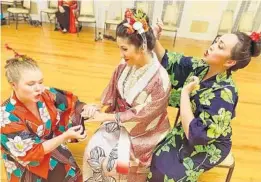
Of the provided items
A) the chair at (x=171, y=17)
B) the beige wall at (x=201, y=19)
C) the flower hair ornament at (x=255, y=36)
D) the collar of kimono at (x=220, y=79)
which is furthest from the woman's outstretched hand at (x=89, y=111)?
the beige wall at (x=201, y=19)

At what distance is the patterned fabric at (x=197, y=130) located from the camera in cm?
136

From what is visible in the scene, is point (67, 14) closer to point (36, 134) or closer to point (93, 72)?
point (93, 72)

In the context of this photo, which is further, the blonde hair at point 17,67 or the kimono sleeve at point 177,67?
the kimono sleeve at point 177,67

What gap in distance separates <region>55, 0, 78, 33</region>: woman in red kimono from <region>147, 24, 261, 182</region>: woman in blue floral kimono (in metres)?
3.77

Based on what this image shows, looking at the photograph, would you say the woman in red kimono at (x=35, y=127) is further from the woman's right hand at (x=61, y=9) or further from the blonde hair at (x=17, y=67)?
the woman's right hand at (x=61, y=9)

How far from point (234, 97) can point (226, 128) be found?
17 centimetres

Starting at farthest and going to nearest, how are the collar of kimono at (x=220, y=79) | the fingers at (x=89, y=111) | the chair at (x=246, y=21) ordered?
the chair at (x=246, y=21) → the fingers at (x=89, y=111) → the collar of kimono at (x=220, y=79)

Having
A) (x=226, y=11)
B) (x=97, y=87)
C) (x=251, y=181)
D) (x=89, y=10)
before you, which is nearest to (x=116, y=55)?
(x=97, y=87)

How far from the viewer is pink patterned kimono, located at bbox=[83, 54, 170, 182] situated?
1.57 m

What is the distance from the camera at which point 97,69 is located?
3.69 m

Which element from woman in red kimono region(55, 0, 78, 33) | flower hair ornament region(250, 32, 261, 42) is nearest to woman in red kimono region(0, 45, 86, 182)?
flower hair ornament region(250, 32, 261, 42)

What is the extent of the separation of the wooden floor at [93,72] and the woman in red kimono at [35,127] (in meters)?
0.47

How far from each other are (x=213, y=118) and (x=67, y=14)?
4.44 meters


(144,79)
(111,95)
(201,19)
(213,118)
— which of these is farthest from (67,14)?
(213,118)
